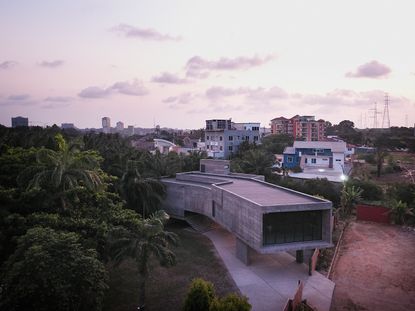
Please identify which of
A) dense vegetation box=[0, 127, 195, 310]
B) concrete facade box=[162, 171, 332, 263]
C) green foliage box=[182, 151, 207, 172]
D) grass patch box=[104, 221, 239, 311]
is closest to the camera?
dense vegetation box=[0, 127, 195, 310]

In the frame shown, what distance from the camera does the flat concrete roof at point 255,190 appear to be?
25562 millimetres

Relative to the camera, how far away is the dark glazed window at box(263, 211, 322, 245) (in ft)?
78.8

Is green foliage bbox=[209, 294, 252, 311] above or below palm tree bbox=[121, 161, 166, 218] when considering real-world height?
below

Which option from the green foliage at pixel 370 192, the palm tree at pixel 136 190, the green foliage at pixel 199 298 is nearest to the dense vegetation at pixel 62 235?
the green foliage at pixel 199 298

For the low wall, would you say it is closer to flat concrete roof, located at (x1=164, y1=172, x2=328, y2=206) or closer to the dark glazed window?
flat concrete roof, located at (x1=164, y1=172, x2=328, y2=206)

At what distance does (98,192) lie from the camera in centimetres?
2397

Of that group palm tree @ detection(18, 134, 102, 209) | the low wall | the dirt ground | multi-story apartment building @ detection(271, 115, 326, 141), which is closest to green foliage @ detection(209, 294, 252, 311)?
the dirt ground

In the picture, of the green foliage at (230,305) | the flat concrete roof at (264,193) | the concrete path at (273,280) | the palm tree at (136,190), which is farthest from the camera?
the palm tree at (136,190)

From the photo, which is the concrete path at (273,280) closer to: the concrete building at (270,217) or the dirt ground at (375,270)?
the dirt ground at (375,270)

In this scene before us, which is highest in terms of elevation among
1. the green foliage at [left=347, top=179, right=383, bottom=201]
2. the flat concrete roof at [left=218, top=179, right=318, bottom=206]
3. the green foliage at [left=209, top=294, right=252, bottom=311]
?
the flat concrete roof at [left=218, top=179, right=318, bottom=206]

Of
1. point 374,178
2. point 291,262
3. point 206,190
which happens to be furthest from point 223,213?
point 374,178

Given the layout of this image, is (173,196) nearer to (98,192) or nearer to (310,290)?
(98,192)

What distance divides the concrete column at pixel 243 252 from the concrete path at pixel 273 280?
32 centimetres

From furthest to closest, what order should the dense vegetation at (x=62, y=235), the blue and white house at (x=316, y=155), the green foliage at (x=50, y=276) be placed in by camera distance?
the blue and white house at (x=316, y=155) → the dense vegetation at (x=62, y=235) → the green foliage at (x=50, y=276)
